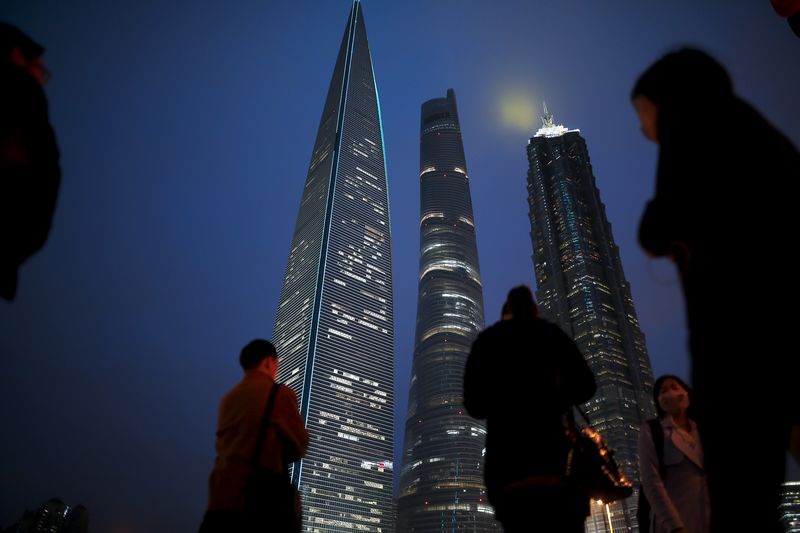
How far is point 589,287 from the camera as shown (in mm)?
95812

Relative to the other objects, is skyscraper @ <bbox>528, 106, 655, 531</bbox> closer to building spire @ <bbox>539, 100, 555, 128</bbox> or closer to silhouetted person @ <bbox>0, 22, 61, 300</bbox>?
building spire @ <bbox>539, 100, 555, 128</bbox>

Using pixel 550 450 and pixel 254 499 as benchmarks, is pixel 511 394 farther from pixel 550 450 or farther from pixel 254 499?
pixel 254 499

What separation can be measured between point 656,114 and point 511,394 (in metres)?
1.65

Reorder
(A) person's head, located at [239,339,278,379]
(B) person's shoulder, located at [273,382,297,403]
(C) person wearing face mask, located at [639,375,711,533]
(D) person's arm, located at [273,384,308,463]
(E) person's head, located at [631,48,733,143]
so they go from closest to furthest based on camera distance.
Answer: (E) person's head, located at [631,48,733,143], (C) person wearing face mask, located at [639,375,711,533], (D) person's arm, located at [273,384,308,463], (B) person's shoulder, located at [273,382,297,403], (A) person's head, located at [239,339,278,379]

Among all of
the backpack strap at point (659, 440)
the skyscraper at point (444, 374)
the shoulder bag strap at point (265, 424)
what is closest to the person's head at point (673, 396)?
the backpack strap at point (659, 440)

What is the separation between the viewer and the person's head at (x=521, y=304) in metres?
2.91

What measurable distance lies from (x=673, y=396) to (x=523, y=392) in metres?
2.22

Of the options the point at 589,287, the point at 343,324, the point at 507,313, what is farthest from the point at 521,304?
the point at 343,324

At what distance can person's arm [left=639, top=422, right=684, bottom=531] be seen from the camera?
3096mm

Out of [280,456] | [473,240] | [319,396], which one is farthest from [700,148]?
[473,240]

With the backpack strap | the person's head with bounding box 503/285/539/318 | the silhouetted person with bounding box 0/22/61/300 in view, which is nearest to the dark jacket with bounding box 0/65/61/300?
the silhouetted person with bounding box 0/22/61/300

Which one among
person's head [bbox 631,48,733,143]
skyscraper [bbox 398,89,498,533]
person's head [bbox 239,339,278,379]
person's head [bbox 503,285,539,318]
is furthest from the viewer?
skyscraper [bbox 398,89,498,533]

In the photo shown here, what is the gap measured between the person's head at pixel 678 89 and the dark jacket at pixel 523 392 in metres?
1.28

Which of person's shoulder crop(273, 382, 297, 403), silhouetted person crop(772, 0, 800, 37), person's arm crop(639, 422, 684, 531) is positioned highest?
silhouetted person crop(772, 0, 800, 37)
